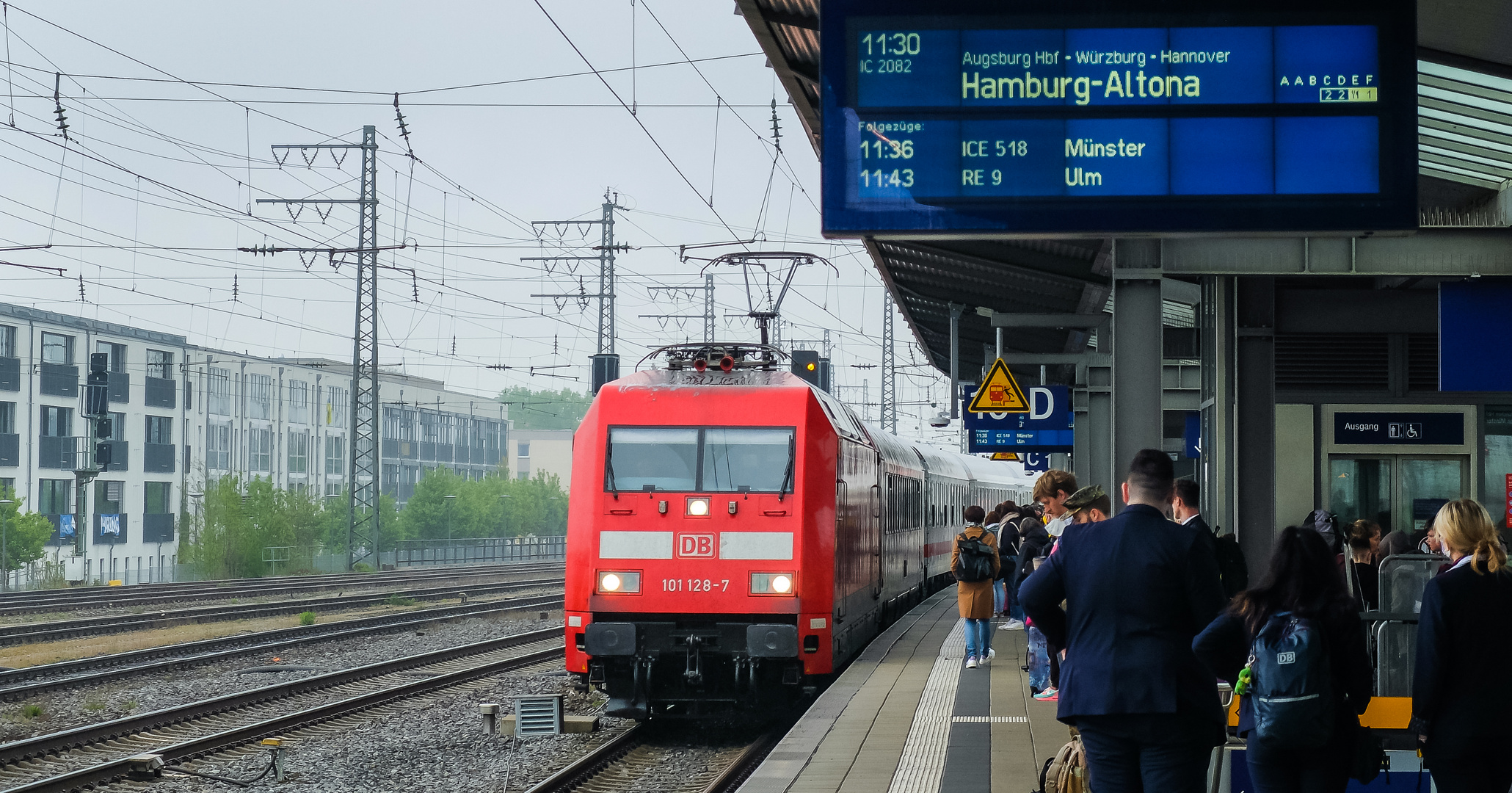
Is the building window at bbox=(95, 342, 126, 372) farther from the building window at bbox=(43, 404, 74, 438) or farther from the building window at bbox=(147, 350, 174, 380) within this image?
the building window at bbox=(43, 404, 74, 438)

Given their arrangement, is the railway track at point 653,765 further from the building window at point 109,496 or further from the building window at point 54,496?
the building window at point 109,496

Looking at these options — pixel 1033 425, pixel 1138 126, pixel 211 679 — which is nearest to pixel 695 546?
pixel 1138 126

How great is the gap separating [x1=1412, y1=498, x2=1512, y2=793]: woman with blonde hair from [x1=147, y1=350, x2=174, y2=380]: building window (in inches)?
2216

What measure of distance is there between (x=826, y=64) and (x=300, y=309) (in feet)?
160

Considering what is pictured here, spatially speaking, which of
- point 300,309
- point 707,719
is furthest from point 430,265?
point 707,719

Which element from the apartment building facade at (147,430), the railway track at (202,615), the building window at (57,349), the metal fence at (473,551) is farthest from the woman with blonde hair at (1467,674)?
the building window at (57,349)

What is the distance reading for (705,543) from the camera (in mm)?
12242

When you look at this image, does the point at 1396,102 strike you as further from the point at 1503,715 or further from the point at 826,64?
the point at 1503,715

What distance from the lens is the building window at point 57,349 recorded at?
50156 millimetres

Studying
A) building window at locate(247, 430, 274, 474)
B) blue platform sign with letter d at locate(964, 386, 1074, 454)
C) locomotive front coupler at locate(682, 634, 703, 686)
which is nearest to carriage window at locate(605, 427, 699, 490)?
locomotive front coupler at locate(682, 634, 703, 686)

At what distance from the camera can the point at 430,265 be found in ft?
133

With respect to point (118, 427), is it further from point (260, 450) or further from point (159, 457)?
point (260, 450)

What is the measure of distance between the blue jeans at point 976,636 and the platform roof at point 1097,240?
3509mm

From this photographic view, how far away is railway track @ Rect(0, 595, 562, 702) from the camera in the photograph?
1662 cm
